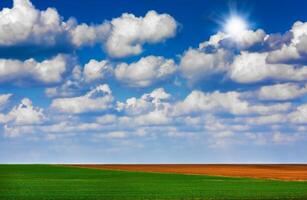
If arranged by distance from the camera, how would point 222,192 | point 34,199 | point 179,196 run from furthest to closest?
1. point 222,192
2. point 179,196
3. point 34,199

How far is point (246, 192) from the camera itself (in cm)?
6281

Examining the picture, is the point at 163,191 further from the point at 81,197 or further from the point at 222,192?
the point at 81,197

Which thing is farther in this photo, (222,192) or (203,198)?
(222,192)

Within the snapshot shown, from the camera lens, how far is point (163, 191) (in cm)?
6438

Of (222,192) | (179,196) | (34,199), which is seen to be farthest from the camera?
(222,192)

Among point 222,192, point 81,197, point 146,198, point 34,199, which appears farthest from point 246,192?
point 34,199

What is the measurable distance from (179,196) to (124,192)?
7280 millimetres

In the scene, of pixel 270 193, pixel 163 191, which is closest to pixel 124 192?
pixel 163 191

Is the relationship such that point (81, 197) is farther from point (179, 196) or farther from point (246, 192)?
point (246, 192)

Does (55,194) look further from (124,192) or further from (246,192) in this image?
(246,192)

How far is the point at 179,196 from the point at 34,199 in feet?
43.2

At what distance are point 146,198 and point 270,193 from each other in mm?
13592

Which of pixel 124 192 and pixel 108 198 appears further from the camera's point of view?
pixel 124 192

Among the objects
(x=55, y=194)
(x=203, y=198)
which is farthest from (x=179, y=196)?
(x=55, y=194)
